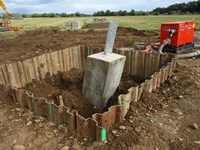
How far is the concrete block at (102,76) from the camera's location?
3.75 metres

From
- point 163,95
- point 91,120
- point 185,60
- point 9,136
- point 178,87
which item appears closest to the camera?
point 91,120

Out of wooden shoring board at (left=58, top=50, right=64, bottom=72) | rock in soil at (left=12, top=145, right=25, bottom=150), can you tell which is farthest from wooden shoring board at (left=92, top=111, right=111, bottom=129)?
wooden shoring board at (left=58, top=50, right=64, bottom=72)

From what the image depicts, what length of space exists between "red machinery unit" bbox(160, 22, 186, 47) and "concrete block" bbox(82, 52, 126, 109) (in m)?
4.60

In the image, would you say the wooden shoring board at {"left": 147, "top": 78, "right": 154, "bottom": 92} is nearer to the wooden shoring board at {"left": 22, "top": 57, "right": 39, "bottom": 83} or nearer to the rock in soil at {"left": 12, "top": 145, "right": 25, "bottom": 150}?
the rock in soil at {"left": 12, "top": 145, "right": 25, "bottom": 150}

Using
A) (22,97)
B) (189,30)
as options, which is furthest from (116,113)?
(189,30)

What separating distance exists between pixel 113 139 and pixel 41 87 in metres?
2.94

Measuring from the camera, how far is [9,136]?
9.86 ft

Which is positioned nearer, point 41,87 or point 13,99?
point 13,99

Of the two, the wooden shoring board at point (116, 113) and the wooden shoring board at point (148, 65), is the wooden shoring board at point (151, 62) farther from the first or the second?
the wooden shoring board at point (116, 113)

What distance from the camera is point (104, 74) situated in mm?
3779

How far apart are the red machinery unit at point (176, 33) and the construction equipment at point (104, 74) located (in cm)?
460

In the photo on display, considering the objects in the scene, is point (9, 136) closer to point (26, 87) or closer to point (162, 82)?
point (26, 87)

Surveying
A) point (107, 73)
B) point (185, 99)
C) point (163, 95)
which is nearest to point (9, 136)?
point (107, 73)

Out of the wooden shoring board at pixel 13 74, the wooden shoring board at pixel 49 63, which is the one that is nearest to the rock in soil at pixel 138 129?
the wooden shoring board at pixel 13 74
